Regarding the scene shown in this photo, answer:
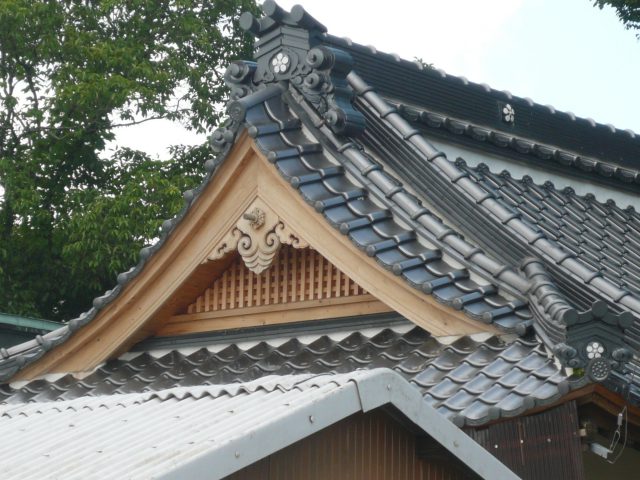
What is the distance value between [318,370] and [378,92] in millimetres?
2489

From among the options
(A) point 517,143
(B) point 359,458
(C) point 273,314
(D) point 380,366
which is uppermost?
(A) point 517,143

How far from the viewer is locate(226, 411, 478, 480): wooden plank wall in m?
3.16

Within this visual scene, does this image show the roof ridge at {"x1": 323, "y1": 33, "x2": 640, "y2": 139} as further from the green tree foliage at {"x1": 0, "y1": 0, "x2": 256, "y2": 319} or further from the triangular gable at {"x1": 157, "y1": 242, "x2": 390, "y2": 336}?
the green tree foliage at {"x1": 0, "y1": 0, "x2": 256, "y2": 319}

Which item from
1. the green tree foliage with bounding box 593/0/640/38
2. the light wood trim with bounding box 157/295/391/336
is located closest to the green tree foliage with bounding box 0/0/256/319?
the green tree foliage with bounding box 593/0/640/38

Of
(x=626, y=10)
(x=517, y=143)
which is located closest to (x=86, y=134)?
(x=626, y=10)

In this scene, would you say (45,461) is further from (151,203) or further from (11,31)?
(11,31)

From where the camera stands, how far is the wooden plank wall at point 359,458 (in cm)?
316

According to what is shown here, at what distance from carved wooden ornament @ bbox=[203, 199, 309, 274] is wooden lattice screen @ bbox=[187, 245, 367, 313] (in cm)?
12

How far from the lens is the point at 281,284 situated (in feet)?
23.3

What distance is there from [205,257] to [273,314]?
1.87 feet

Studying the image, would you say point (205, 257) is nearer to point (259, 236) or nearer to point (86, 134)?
point (259, 236)

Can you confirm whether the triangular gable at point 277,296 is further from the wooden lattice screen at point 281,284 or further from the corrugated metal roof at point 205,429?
the corrugated metal roof at point 205,429

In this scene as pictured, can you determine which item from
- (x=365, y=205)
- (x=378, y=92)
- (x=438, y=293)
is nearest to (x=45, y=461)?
(x=438, y=293)

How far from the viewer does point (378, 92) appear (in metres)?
7.99
